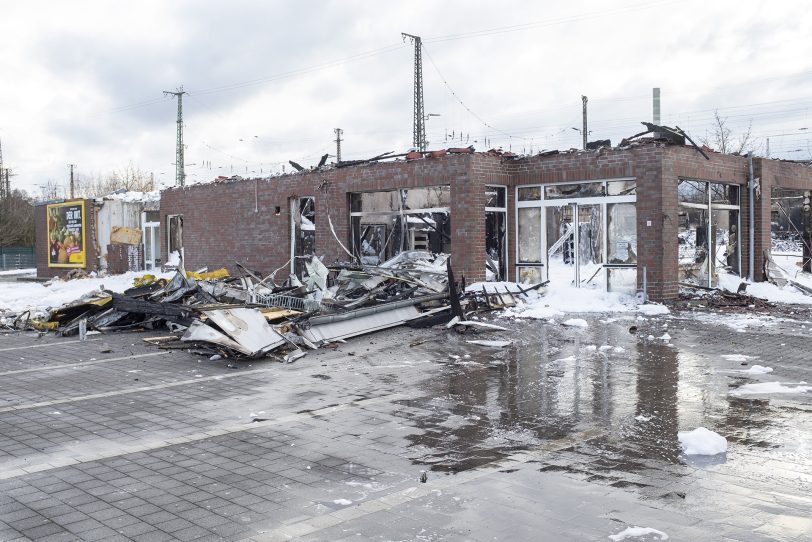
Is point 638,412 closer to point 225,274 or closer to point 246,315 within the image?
point 246,315

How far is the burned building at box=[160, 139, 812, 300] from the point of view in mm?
15930

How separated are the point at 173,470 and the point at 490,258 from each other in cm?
1328

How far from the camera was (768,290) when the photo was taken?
1759 cm

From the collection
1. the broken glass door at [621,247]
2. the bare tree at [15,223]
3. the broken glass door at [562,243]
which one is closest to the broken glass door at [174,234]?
the broken glass door at [562,243]

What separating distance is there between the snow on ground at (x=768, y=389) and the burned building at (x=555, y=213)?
25.5ft

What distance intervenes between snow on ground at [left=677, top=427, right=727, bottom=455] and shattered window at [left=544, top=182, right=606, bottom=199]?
11.3m

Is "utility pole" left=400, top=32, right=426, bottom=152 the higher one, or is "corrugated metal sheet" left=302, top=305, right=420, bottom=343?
"utility pole" left=400, top=32, right=426, bottom=152

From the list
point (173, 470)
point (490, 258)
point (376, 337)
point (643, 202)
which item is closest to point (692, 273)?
point (643, 202)

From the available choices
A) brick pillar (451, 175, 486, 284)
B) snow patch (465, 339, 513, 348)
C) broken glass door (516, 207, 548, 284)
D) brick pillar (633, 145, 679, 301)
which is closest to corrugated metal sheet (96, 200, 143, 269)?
brick pillar (451, 175, 486, 284)

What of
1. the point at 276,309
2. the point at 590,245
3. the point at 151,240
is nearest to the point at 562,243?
the point at 590,245

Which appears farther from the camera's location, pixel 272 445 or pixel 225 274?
pixel 225 274

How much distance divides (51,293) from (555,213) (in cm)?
1609

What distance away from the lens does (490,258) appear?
709 inches

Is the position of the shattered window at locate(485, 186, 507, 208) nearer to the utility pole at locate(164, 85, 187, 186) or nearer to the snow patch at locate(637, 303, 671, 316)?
the snow patch at locate(637, 303, 671, 316)
